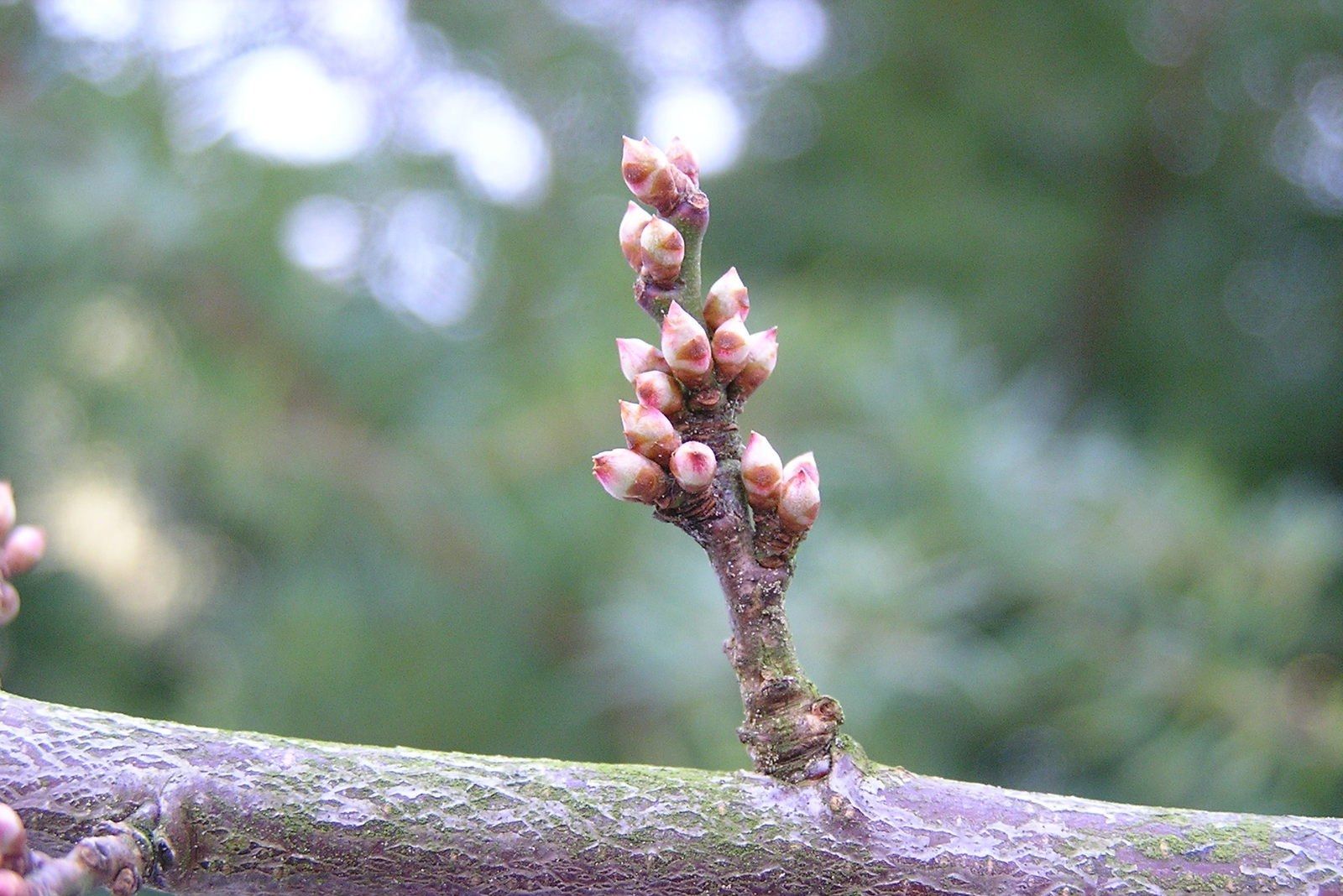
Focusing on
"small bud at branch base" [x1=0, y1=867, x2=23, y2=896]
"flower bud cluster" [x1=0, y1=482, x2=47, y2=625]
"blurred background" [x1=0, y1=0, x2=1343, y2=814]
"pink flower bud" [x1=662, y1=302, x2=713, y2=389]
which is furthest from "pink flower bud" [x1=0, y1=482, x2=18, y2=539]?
"blurred background" [x1=0, y1=0, x2=1343, y2=814]

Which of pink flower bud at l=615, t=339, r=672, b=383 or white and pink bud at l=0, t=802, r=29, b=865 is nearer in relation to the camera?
white and pink bud at l=0, t=802, r=29, b=865

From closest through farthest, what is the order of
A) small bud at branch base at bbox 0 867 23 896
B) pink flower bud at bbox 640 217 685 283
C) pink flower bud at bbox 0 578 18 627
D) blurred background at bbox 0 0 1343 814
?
small bud at branch base at bbox 0 867 23 896, pink flower bud at bbox 640 217 685 283, pink flower bud at bbox 0 578 18 627, blurred background at bbox 0 0 1343 814

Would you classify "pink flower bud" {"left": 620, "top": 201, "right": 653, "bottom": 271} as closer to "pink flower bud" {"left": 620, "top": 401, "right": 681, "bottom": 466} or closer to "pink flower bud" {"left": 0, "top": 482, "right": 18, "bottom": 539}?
"pink flower bud" {"left": 620, "top": 401, "right": 681, "bottom": 466}

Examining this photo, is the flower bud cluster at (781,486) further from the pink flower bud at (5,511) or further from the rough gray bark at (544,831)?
the pink flower bud at (5,511)

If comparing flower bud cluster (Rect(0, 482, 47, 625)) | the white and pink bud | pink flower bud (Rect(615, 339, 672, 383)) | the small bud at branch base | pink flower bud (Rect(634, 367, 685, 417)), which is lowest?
the small bud at branch base

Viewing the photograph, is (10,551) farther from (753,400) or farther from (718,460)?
(753,400)

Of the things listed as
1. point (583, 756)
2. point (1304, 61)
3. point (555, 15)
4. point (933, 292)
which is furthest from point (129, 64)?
point (1304, 61)
